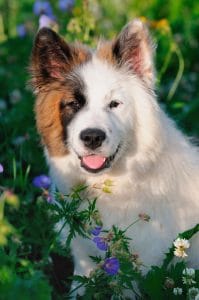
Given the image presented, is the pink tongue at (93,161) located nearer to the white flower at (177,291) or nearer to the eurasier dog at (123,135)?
the eurasier dog at (123,135)

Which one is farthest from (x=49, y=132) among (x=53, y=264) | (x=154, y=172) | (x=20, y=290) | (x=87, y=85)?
(x=20, y=290)

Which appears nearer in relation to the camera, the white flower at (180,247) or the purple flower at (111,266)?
the purple flower at (111,266)

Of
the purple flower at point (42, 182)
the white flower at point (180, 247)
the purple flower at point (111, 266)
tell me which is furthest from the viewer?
the purple flower at point (42, 182)

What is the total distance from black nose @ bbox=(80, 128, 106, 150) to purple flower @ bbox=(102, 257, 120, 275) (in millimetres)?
777

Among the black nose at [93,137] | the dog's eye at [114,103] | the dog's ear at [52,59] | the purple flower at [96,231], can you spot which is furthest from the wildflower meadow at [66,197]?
the dog's eye at [114,103]

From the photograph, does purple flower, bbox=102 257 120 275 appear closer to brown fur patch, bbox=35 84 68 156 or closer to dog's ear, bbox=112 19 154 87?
brown fur patch, bbox=35 84 68 156

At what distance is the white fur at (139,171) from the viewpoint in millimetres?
4297

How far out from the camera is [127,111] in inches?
171

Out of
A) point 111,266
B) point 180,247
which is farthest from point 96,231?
point 180,247

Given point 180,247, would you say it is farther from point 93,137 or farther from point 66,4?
point 66,4

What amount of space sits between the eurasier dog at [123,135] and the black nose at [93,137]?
15 centimetres

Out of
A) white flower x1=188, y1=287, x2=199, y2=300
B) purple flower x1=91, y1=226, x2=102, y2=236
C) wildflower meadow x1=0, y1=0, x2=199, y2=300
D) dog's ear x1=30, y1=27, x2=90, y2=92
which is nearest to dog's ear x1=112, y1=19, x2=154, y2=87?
dog's ear x1=30, y1=27, x2=90, y2=92

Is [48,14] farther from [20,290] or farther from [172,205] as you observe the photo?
[20,290]

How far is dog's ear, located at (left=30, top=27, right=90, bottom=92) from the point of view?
14.3 ft
